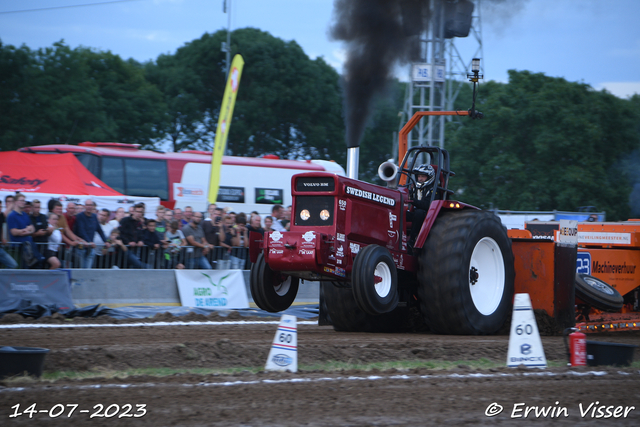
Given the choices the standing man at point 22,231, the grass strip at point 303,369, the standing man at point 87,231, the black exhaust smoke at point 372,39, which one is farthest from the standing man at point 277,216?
the grass strip at point 303,369

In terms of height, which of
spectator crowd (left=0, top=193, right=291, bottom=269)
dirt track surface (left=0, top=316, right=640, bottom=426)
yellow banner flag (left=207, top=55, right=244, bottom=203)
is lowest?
dirt track surface (left=0, top=316, right=640, bottom=426)

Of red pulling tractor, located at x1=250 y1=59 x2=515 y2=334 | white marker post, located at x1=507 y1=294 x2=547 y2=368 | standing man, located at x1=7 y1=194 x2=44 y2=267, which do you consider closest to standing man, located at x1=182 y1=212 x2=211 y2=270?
standing man, located at x1=7 y1=194 x2=44 y2=267

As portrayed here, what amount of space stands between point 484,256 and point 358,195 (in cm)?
209

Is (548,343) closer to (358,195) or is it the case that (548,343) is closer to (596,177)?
(358,195)

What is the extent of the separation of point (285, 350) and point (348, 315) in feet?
11.0

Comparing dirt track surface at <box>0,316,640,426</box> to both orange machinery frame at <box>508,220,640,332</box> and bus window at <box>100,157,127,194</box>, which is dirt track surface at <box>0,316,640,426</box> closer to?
orange machinery frame at <box>508,220,640,332</box>

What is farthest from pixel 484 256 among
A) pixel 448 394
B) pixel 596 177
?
pixel 596 177

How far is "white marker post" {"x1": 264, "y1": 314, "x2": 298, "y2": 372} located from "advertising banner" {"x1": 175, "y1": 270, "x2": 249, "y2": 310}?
7.01 m

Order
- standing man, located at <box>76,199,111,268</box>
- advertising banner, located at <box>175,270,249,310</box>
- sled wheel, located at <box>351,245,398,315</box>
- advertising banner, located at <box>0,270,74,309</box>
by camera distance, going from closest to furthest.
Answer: sled wheel, located at <box>351,245,398,315</box>, advertising banner, located at <box>0,270,74,309</box>, standing man, located at <box>76,199,111,268</box>, advertising banner, located at <box>175,270,249,310</box>

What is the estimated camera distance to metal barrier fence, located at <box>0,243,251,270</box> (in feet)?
38.8

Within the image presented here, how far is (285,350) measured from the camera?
20.0 ft

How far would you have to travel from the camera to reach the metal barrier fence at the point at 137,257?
38.8ft

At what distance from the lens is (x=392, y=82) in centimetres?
1108

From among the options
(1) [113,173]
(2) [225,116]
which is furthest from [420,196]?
(1) [113,173]
